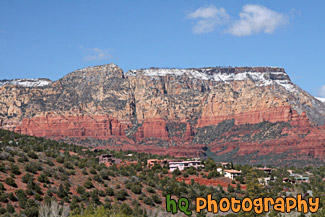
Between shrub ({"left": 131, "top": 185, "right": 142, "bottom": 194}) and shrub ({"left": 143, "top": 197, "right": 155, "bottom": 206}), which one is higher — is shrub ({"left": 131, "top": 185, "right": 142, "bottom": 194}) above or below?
above

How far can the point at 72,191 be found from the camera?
77188 mm

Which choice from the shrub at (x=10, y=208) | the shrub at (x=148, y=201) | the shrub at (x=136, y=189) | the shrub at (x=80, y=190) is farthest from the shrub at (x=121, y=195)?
the shrub at (x=10, y=208)

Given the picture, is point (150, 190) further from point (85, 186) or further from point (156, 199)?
point (85, 186)

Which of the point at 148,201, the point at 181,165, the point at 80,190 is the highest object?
the point at 181,165

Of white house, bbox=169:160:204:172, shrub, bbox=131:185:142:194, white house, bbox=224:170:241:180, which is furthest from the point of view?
white house, bbox=169:160:204:172

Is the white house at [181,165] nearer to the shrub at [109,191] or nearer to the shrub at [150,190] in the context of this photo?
the shrub at [150,190]

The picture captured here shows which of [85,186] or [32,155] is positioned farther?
[32,155]

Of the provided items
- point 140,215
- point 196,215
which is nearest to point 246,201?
point 196,215

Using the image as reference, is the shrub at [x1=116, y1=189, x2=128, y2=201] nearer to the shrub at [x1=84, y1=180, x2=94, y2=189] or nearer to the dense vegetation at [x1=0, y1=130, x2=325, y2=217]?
the dense vegetation at [x1=0, y1=130, x2=325, y2=217]

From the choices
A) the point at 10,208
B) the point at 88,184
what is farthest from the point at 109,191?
the point at 10,208

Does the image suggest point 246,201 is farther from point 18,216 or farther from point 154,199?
point 18,216

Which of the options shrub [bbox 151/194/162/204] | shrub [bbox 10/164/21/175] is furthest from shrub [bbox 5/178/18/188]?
shrub [bbox 151/194/162/204]

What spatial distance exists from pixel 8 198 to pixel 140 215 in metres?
15.8

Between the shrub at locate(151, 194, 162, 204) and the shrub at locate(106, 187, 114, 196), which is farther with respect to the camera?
the shrub at locate(151, 194, 162, 204)
